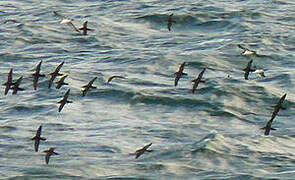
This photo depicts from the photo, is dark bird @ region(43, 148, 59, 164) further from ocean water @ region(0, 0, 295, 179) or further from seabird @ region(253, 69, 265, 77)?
seabird @ region(253, 69, 265, 77)

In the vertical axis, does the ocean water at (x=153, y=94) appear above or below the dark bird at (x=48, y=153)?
below

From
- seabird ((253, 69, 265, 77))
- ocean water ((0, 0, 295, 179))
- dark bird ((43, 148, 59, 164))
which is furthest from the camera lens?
seabird ((253, 69, 265, 77))

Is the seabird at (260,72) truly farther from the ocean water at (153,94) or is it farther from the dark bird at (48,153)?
the dark bird at (48,153)

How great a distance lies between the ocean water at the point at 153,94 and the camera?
18.4 meters

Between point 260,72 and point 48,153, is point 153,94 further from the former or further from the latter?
point 48,153

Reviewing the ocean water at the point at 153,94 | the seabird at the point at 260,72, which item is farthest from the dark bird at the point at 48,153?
the seabird at the point at 260,72

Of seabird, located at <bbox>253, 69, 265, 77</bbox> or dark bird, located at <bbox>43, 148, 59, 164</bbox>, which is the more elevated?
dark bird, located at <bbox>43, 148, 59, 164</bbox>

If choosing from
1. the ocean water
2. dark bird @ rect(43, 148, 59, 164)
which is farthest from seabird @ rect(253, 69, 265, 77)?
dark bird @ rect(43, 148, 59, 164)

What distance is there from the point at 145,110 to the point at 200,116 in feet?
5.26

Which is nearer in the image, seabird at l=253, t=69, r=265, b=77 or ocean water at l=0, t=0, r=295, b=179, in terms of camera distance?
ocean water at l=0, t=0, r=295, b=179

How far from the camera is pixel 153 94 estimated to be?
2397 centimetres

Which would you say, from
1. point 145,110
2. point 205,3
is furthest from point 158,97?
point 205,3

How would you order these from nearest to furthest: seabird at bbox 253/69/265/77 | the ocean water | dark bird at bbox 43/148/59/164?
dark bird at bbox 43/148/59/164, the ocean water, seabird at bbox 253/69/265/77

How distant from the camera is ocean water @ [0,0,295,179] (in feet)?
60.4
